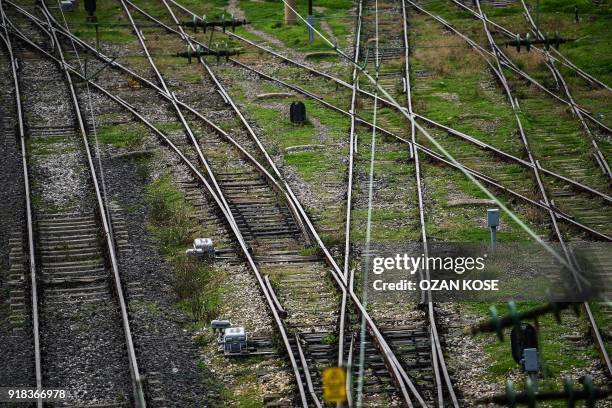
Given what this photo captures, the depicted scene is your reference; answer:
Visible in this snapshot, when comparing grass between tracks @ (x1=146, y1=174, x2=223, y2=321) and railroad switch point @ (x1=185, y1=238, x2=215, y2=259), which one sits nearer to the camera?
grass between tracks @ (x1=146, y1=174, x2=223, y2=321)

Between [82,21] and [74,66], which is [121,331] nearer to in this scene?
[74,66]

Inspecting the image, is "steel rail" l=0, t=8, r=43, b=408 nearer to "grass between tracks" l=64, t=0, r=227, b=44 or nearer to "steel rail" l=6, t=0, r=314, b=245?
"steel rail" l=6, t=0, r=314, b=245

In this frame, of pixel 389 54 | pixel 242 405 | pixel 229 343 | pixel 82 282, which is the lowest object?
pixel 242 405

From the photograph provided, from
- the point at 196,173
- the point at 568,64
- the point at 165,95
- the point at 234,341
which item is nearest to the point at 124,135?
the point at 165,95

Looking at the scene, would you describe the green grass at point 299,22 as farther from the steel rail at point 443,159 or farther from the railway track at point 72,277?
the railway track at point 72,277

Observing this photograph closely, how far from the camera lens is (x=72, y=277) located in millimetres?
20469

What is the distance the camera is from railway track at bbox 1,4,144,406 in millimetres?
16500

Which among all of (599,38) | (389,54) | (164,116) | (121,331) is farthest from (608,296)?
(599,38)

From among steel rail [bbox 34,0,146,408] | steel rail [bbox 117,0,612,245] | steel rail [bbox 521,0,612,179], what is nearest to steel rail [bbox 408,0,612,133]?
steel rail [bbox 521,0,612,179]

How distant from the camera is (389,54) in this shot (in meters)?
37.0

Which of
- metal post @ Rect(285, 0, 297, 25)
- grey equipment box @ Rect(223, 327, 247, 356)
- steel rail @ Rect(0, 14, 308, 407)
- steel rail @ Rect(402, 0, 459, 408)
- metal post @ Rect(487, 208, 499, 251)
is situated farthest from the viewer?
metal post @ Rect(285, 0, 297, 25)

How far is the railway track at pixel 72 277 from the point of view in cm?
1650

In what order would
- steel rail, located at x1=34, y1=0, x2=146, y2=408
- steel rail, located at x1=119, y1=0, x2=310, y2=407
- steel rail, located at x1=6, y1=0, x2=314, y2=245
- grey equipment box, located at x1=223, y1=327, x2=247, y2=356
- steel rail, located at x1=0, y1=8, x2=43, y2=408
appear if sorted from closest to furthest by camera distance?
steel rail, located at x1=34, y1=0, x2=146, y2=408 → steel rail, located at x1=119, y1=0, x2=310, y2=407 → steel rail, located at x1=0, y1=8, x2=43, y2=408 → grey equipment box, located at x1=223, y1=327, x2=247, y2=356 → steel rail, located at x1=6, y1=0, x2=314, y2=245

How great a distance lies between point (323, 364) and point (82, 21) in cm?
2942
